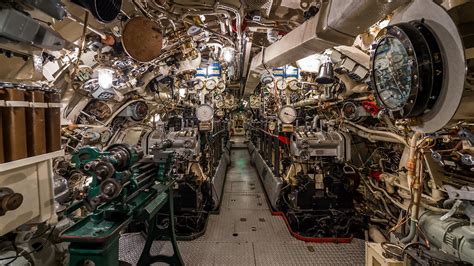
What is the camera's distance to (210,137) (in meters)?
6.61

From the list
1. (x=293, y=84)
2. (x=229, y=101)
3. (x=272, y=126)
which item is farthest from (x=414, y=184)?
(x=229, y=101)

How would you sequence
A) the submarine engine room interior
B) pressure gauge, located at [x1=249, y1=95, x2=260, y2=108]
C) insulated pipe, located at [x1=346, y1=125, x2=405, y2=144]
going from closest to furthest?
1. the submarine engine room interior
2. insulated pipe, located at [x1=346, y1=125, x2=405, y2=144]
3. pressure gauge, located at [x1=249, y1=95, x2=260, y2=108]

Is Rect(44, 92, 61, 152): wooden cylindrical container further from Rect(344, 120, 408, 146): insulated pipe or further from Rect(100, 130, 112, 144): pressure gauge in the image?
Rect(344, 120, 408, 146): insulated pipe

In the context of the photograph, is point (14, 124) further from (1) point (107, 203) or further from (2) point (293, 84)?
(2) point (293, 84)

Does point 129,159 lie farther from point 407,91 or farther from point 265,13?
point 265,13

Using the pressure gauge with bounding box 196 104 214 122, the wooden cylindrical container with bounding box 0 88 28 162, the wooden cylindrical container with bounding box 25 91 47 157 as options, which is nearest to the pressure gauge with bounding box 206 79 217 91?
the pressure gauge with bounding box 196 104 214 122

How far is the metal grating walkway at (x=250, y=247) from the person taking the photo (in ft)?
11.3

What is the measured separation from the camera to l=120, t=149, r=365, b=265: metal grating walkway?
136 inches

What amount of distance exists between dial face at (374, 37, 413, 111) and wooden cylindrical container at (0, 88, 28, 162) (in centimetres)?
226

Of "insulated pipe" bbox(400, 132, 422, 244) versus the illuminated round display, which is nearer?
the illuminated round display

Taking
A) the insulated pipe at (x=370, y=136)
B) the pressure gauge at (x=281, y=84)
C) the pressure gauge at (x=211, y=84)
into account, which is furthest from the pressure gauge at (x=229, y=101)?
the insulated pipe at (x=370, y=136)

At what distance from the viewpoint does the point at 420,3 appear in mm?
1264

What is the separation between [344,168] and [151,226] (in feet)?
12.2

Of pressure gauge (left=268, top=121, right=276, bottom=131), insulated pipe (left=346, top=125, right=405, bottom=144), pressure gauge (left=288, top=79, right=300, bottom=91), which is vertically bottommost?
insulated pipe (left=346, top=125, right=405, bottom=144)
